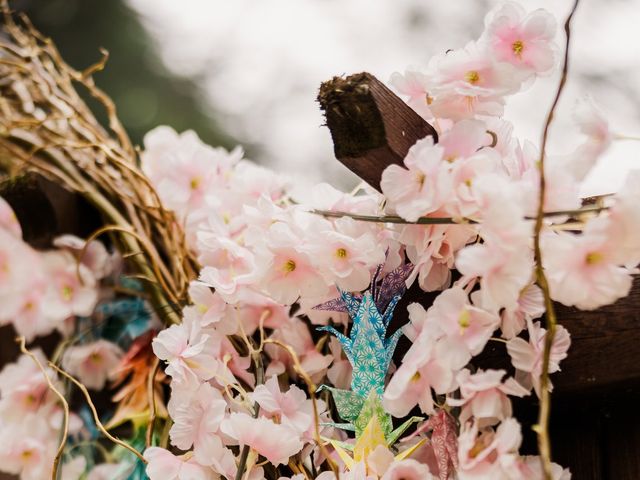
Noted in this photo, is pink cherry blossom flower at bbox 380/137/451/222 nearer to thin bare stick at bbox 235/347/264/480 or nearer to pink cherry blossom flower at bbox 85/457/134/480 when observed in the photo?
thin bare stick at bbox 235/347/264/480

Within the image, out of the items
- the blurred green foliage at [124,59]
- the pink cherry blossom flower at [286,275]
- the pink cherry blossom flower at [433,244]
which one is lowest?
the pink cherry blossom flower at [286,275]

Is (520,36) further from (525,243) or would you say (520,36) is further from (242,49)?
(242,49)

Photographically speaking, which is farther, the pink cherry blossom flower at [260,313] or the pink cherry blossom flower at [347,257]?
the pink cherry blossom flower at [260,313]

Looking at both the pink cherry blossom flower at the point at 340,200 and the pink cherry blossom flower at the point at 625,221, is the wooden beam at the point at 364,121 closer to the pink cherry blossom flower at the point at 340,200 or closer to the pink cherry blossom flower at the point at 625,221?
the pink cherry blossom flower at the point at 340,200

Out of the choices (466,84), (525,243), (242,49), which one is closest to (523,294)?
(525,243)

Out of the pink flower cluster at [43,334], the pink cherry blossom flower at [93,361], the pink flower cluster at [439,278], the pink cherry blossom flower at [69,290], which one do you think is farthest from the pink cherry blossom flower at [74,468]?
the pink flower cluster at [439,278]

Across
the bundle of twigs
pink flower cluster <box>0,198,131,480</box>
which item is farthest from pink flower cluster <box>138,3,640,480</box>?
pink flower cluster <box>0,198,131,480</box>
